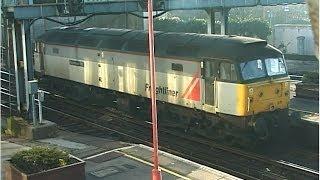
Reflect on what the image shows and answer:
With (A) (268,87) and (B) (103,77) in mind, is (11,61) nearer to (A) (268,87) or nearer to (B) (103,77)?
(B) (103,77)

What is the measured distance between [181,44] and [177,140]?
10.6 ft

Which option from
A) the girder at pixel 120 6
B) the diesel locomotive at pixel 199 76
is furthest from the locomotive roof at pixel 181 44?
the girder at pixel 120 6

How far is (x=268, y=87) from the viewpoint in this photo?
48.4ft

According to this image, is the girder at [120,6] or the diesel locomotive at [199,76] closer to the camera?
the diesel locomotive at [199,76]

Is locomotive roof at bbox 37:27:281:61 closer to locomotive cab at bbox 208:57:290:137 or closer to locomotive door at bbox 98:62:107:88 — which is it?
locomotive cab at bbox 208:57:290:137

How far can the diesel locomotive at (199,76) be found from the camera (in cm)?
1443

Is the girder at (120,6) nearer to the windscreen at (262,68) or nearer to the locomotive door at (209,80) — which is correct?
the locomotive door at (209,80)

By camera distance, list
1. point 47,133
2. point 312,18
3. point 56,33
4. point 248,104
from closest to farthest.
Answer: point 312,18
point 248,104
point 47,133
point 56,33

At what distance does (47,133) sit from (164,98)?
422 centimetres

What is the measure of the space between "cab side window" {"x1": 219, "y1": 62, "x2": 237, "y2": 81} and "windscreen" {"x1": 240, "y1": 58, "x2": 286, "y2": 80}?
24 centimetres

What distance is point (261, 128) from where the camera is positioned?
1438 centimetres

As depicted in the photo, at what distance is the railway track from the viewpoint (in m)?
12.6

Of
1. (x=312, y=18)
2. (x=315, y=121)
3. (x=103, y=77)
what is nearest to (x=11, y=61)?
(x=103, y=77)

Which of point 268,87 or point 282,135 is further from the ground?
point 268,87
